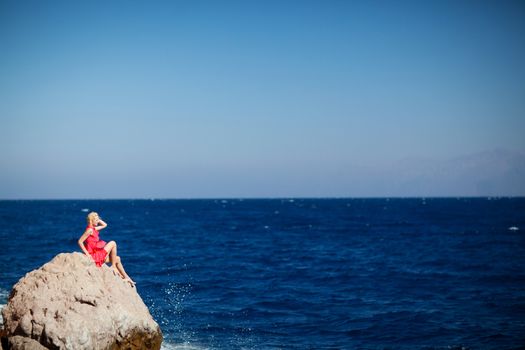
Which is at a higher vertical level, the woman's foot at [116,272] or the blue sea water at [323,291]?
the woman's foot at [116,272]

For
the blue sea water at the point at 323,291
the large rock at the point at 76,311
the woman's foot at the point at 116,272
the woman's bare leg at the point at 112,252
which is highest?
the woman's bare leg at the point at 112,252

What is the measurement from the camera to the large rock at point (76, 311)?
1042 centimetres

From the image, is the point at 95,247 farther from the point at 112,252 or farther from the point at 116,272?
the point at 116,272

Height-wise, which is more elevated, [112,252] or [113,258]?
[112,252]

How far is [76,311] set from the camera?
10766 mm

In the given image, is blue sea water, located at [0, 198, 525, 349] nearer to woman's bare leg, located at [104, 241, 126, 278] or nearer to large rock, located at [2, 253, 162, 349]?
woman's bare leg, located at [104, 241, 126, 278]

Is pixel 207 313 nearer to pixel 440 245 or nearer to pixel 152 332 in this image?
pixel 152 332

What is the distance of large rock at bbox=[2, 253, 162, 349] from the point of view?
1042cm

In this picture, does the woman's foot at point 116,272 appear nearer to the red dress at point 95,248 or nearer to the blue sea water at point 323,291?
the red dress at point 95,248

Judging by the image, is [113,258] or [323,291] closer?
[113,258]

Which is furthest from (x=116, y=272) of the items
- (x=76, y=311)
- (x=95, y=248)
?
(x=76, y=311)

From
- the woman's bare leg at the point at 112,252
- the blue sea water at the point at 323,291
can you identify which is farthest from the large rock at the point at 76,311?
the blue sea water at the point at 323,291

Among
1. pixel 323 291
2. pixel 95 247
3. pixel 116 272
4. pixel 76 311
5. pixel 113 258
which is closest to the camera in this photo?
pixel 76 311

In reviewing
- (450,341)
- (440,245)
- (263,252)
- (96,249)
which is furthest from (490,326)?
(440,245)
